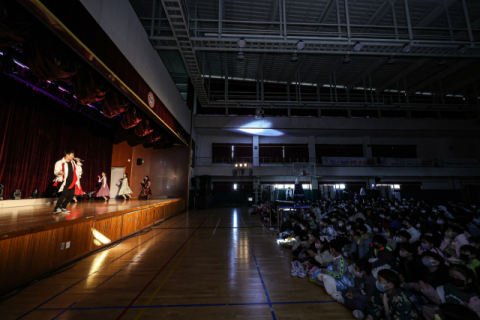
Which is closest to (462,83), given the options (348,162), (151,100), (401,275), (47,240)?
→ (348,162)

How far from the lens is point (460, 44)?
344 inches

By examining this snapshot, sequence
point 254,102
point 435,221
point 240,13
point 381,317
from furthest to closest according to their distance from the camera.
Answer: point 254,102 < point 240,13 < point 435,221 < point 381,317

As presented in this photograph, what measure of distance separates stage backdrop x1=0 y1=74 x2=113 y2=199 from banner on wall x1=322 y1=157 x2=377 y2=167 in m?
16.9

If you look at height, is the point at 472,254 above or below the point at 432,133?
below

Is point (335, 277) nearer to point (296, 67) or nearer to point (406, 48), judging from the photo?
point (406, 48)

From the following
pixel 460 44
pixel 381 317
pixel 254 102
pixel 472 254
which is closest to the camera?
pixel 381 317

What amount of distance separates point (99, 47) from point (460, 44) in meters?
13.1

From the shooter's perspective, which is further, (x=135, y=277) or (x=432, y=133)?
(x=432, y=133)

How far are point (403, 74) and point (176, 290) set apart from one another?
19.1 metres

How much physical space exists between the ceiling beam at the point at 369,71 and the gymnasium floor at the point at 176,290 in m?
14.7

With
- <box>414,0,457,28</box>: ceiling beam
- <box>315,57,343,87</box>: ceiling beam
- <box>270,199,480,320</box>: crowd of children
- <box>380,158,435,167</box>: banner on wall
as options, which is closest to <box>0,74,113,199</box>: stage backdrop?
<box>270,199,480,320</box>: crowd of children

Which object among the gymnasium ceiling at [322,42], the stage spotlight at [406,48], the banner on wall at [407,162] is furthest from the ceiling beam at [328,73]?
the banner on wall at [407,162]

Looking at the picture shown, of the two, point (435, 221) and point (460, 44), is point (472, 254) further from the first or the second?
point (460, 44)

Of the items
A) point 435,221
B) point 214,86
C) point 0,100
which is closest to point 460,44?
point 435,221
